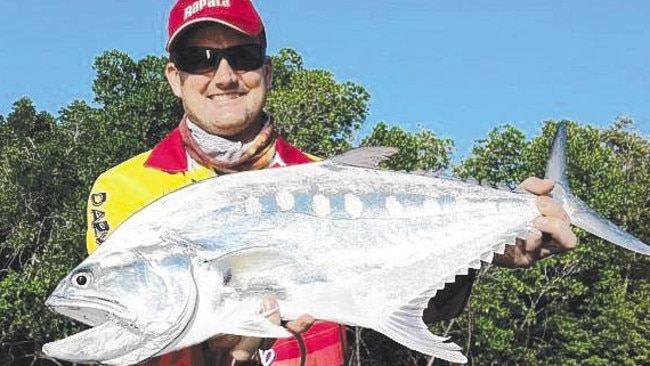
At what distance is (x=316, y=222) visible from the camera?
129 inches

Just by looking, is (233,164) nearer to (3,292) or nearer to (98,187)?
(98,187)

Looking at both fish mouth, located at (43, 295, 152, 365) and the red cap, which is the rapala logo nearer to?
the red cap

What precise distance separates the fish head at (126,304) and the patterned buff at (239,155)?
0.94 meters

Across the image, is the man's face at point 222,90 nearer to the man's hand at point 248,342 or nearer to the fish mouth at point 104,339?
the man's hand at point 248,342

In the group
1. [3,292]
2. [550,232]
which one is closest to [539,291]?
[3,292]

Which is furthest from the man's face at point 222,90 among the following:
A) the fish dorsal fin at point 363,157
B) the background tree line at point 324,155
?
the background tree line at point 324,155

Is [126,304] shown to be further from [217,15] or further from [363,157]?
[217,15]

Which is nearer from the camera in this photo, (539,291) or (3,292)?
(3,292)

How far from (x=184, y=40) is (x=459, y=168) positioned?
2265 cm

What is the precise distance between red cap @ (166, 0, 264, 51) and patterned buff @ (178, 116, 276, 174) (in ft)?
1.16

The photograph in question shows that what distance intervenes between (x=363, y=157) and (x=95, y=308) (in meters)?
0.98

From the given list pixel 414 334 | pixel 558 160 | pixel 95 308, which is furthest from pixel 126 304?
pixel 558 160

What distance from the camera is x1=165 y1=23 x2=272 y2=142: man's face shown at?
3869mm

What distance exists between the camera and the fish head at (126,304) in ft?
9.91
